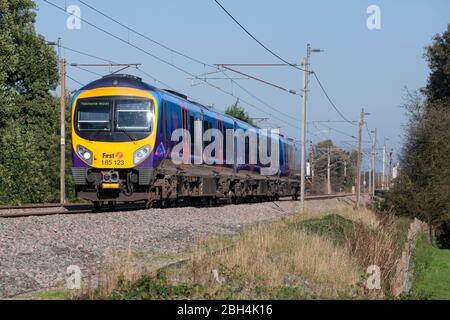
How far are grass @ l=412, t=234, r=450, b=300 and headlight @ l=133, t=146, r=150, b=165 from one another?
8041mm

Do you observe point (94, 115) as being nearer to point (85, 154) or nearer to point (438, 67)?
point (85, 154)

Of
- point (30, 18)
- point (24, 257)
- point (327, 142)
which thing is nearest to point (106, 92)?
point (24, 257)

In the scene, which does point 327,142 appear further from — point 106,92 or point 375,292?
point 375,292

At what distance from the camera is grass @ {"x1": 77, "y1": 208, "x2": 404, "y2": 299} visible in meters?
8.73

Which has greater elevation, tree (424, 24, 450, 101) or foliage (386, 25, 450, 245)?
tree (424, 24, 450, 101)

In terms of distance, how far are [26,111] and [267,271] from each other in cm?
4122

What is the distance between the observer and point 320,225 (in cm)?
2070

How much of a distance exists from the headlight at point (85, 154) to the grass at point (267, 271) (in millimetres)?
6728

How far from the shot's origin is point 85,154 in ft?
70.7

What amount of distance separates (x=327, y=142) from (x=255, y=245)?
12508 centimetres

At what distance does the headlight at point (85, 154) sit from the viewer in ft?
70.4

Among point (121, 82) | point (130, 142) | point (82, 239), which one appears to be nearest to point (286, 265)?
point (82, 239)

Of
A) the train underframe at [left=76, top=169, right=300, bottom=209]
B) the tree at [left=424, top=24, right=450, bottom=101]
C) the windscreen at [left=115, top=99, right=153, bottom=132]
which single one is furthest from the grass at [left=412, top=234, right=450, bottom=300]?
the tree at [left=424, top=24, right=450, bottom=101]

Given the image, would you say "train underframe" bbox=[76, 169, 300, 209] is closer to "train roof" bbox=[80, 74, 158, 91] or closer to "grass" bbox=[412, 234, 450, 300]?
"train roof" bbox=[80, 74, 158, 91]
